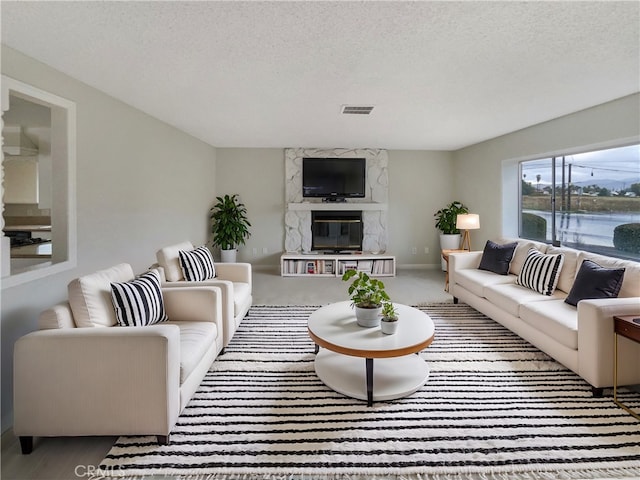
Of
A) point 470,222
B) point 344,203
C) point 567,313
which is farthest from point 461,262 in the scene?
point 344,203

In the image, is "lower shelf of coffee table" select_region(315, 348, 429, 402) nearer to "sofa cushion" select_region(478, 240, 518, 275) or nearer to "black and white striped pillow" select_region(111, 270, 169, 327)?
"black and white striped pillow" select_region(111, 270, 169, 327)

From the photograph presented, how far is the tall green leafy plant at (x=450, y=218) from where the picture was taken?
6262 millimetres

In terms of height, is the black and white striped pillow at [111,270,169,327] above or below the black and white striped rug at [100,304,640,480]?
above

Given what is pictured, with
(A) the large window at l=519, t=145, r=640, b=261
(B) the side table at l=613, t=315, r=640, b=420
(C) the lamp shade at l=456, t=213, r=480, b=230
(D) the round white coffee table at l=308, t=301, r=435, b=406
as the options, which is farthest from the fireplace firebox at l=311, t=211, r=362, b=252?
(B) the side table at l=613, t=315, r=640, b=420

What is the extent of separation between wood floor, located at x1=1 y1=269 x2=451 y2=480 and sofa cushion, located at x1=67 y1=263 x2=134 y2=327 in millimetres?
653

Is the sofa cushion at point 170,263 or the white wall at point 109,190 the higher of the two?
the white wall at point 109,190

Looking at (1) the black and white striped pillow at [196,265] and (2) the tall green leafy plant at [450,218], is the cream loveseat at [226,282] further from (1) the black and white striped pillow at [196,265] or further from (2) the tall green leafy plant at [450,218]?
(2) the tall green leafy plant at [450,218]

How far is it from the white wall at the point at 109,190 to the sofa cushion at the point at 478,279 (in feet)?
12.0

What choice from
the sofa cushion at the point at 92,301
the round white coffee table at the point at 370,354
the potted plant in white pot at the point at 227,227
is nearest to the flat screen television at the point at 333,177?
the potted plant in white pot at the point at 227,227

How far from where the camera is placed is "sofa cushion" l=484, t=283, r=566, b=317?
10.6 feet

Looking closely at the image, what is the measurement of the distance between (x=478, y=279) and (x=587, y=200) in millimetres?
1621

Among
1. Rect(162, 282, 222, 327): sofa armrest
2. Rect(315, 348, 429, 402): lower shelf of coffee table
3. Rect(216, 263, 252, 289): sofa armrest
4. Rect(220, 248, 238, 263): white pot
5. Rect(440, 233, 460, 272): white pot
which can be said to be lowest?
Rect(315, 348, 429, 402): lower shelf of coffee table

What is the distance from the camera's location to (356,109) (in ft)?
12.1

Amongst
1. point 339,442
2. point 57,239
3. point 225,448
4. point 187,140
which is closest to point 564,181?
point 339,442
